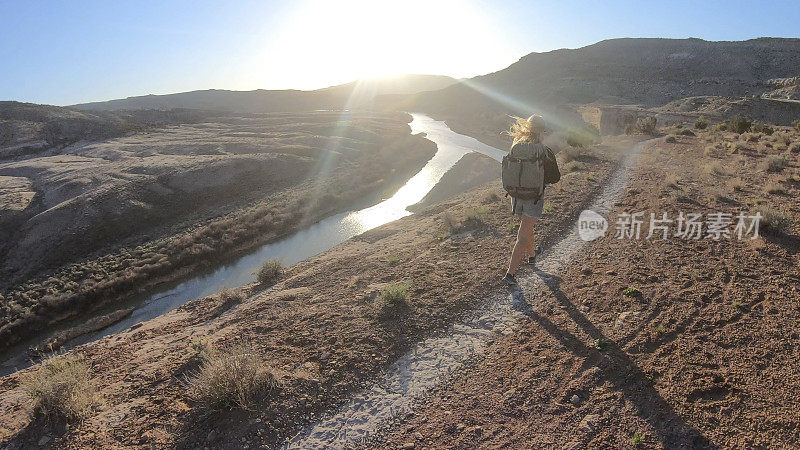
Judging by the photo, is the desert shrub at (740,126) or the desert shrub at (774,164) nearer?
the desert shrub at (774,164)

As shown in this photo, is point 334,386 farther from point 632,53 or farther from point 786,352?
point 632,53

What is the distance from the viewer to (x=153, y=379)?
22.7ft

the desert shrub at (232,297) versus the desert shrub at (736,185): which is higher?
the desert shrub at (736,185)

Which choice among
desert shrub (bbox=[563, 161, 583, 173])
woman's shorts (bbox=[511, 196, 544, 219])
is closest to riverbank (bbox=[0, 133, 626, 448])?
woman's shorts (bbox=[511, 196, 544, 219])

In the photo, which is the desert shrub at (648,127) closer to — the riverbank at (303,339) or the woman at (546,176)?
the riverbank at (303,339)

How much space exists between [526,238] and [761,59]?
10763 centimetres

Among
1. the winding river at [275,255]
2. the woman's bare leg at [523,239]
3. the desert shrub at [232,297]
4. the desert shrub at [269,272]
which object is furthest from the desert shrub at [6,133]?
the woman's bare leg at [523,239]

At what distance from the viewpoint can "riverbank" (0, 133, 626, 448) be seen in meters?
5.22

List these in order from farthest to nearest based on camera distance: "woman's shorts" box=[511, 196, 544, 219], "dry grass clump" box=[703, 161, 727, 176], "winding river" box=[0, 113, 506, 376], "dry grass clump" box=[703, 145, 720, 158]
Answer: "dry grass clump" box=[703, 145, 720, 158] < "winding river" box=[0, 113, 506, 376] < "dry grass clump" box=[703, 161, 727, 176] < "woman's shorts" box=[511, 196, 544, 219]

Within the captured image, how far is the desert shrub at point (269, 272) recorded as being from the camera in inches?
585

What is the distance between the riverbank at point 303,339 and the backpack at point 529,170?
2167 millimetres

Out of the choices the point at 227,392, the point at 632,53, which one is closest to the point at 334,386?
the point at 227,392

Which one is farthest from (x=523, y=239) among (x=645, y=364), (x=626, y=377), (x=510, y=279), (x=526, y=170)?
(x=626, y=377)

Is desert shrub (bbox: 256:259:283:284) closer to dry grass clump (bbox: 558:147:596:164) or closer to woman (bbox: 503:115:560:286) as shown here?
woman (bbox: 503:115:560:286)
